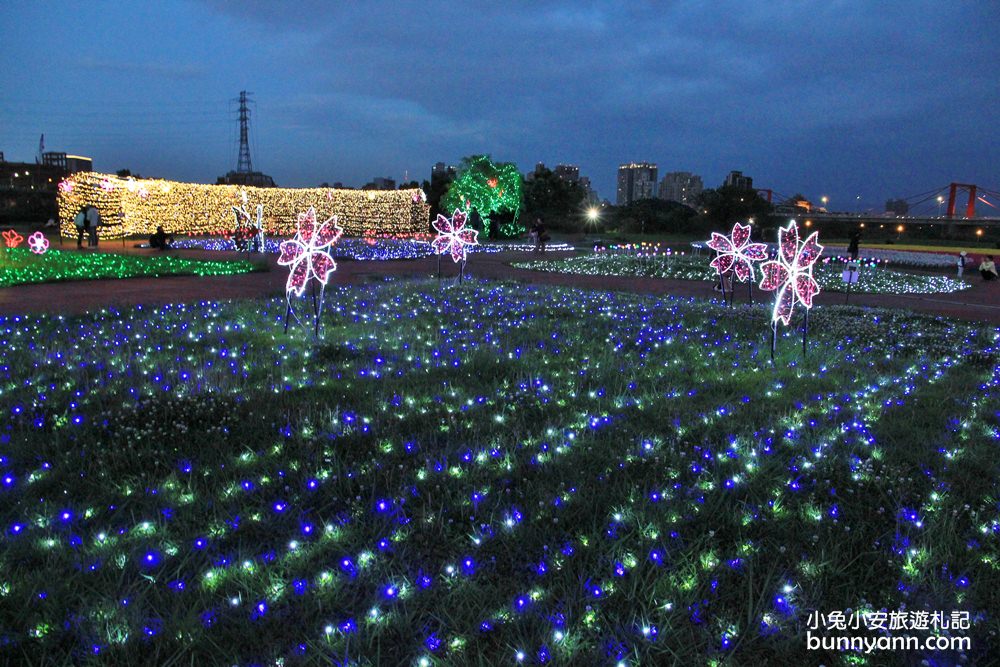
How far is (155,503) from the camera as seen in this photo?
3.01 metres

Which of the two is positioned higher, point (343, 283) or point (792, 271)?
point (792, 271)

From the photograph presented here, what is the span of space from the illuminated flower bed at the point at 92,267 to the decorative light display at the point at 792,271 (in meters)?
11.8

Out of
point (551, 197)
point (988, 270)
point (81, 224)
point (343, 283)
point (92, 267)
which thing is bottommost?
point (343, 283)

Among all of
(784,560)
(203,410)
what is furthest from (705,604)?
(203,410)

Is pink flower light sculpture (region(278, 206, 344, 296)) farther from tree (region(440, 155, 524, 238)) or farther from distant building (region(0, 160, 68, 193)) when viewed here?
distant building (region(0, 160, 68, 193))

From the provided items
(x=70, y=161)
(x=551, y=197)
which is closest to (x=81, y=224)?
(x=551, y=197)

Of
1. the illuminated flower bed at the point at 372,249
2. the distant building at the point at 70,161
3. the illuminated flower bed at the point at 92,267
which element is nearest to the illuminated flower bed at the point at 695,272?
the illuminated flower bed at the point at 372,249

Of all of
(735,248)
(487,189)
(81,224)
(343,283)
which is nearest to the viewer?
(735,248)

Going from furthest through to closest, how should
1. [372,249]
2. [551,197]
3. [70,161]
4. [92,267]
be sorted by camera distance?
[70,161] < [551,197] < [372,249] < [92,267]

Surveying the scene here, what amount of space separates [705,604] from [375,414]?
260 centimetres

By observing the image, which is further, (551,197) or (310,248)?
(551,197)

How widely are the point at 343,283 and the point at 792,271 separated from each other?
8.81 m

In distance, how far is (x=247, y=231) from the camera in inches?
1027

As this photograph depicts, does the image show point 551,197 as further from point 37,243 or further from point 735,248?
point 735,248
